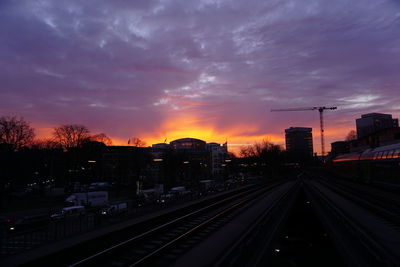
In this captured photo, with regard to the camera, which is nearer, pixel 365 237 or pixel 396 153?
pixel 365 237

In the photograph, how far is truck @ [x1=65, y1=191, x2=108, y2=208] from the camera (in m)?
38.3

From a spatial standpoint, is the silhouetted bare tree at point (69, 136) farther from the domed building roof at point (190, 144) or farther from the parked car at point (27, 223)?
the domed building roof at point (190, 144)

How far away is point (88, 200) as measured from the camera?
3928 centimetres

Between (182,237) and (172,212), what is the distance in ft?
24.4

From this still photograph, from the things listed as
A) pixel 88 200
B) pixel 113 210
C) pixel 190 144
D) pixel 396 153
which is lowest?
pixel 88 200

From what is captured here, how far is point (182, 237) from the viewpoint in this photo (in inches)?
570

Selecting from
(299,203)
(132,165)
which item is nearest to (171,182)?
(132,165)

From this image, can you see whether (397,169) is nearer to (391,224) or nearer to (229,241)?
(391,224)

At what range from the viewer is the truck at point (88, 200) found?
3830cm

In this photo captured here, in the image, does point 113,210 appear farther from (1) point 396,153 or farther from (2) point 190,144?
(2) point 190,144

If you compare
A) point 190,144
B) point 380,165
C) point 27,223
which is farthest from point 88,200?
point 190,144

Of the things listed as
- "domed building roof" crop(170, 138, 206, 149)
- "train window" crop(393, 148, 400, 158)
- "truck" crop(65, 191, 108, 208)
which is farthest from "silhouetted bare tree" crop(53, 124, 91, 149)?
"domed building roof" crop(170, 138, 206, 149)

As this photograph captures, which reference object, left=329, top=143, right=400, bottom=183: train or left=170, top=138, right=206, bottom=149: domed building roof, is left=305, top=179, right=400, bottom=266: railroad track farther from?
left=170, top=138, right=206, bottom=149: domed building roof

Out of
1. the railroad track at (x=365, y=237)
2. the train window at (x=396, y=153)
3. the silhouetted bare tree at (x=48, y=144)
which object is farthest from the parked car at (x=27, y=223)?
the silhouetted bare tree at (x=48, y=144)
